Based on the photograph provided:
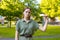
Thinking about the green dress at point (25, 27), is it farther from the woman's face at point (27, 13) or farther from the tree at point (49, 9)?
the tree at point (49, 9)

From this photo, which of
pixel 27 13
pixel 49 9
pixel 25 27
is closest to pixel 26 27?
pixel 25 27

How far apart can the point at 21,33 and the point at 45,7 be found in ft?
136

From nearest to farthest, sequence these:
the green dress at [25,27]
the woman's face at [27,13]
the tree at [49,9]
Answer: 1. the woman's face at [27,13]
2. the green dress at [25,27]
3. the tree at [49,9]

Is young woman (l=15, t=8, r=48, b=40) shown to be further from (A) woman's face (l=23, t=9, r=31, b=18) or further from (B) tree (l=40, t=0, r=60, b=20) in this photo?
(B) tree (l=40, t=0, r=60, b=20)

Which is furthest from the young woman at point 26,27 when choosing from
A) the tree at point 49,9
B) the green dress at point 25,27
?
the tree at point 49,9

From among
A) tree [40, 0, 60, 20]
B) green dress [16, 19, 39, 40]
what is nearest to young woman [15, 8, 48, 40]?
green dress [16, 19, 39, 40]

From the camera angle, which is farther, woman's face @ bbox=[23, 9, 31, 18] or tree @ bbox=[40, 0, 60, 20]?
tree @ bbox=[40, 0, 60, 20]

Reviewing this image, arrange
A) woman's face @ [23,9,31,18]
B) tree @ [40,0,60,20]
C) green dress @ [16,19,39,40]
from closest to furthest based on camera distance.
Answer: woman's face @ [23,9,31,18] < green dress @ [16,19,39,40] < tree @ [40,0,60,20]

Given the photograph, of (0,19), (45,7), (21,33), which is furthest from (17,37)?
(0,19)

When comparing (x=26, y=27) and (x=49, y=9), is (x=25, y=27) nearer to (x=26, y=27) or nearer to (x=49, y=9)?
(x=26, y=27)

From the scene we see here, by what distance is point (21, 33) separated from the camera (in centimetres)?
470

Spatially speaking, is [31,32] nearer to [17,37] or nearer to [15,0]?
[17,37]

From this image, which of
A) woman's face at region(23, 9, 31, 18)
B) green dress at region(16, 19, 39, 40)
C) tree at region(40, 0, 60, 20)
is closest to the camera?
woman's face at region(23, 9, 31, 18)

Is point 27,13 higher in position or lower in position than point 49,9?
lower
